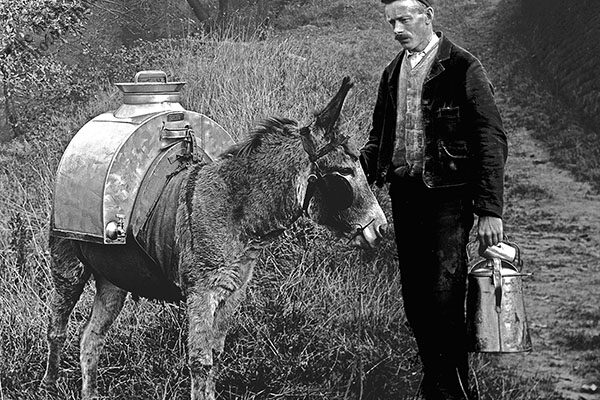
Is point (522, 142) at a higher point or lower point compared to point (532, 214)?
higher

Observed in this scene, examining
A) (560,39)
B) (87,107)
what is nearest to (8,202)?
(87,107)

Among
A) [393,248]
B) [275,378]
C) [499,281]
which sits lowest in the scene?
[275,378]

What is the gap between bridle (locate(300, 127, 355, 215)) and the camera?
4105 mm

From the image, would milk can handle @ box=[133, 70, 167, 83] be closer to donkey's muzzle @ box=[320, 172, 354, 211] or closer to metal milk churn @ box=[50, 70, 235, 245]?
metal milk churn @ box=[50, 70, 235, 245]

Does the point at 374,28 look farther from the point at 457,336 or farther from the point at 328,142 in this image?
the point at 457,336

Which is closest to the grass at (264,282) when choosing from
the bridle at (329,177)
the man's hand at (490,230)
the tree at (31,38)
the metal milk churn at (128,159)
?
the bridle at (329,177)

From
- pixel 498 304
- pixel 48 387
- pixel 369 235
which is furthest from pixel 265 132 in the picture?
pixel 48 387

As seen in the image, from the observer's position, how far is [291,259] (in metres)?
5.57

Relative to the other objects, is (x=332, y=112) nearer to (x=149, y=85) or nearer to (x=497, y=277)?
(x=497, y=277)

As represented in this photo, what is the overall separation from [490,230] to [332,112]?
86 cm

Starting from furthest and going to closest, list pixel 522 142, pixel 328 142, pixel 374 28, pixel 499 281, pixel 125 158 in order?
pixel 374 28, pixel 522 142, pixel 125 158, pixel 328 142, pixel 499 281

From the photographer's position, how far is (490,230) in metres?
3.68

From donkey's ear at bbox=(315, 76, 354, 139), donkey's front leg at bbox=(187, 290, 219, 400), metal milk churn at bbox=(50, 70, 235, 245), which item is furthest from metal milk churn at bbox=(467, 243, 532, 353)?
metal milk churn at bbox=(50, 70, 235, 245)

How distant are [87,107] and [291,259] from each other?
2456 millimetres
